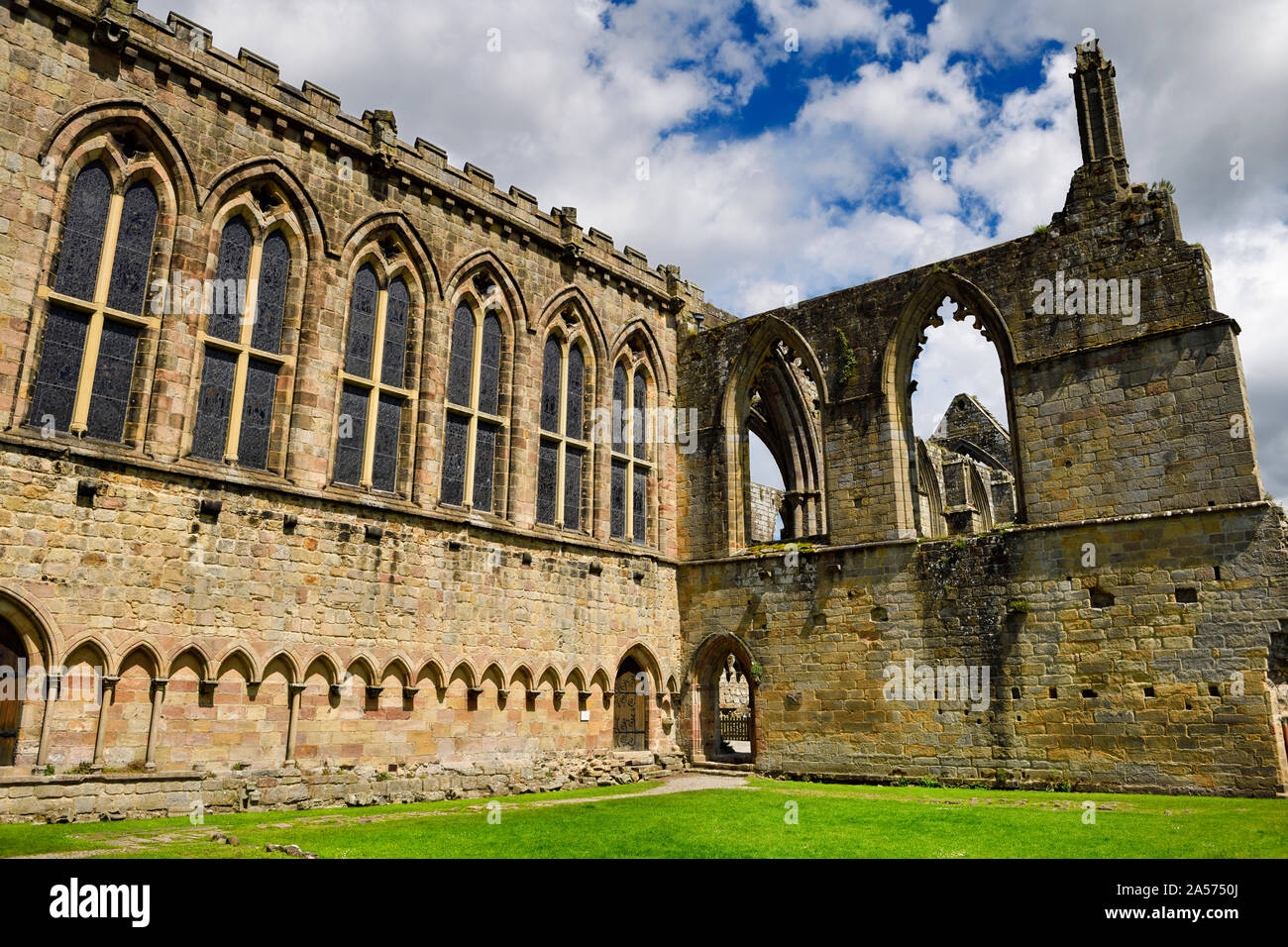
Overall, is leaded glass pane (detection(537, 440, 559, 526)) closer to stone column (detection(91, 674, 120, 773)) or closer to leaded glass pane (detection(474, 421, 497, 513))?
leaded glass pane (detection(474, 421, 497, 513))

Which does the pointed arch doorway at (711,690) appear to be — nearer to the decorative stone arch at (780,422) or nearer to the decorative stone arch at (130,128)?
the decorative stone arch at (780,422)

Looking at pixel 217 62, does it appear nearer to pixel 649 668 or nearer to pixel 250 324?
pixel 250 324

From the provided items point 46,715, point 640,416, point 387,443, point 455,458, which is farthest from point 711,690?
point 46,715

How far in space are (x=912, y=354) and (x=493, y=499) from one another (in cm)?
901

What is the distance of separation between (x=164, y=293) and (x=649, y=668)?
38.5 ft

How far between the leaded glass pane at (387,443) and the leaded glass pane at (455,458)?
0.96m

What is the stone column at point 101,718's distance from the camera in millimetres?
11523

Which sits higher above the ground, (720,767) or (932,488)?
(932,488)

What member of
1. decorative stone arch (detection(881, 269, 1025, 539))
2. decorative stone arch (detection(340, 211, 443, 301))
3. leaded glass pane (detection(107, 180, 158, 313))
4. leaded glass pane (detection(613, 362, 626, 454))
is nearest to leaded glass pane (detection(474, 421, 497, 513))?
decorative stone arch (detection(340, 211, 443, 301))

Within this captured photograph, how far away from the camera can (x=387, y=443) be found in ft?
52.9

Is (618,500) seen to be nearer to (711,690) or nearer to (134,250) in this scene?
(711,690)

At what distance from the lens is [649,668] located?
19609mm

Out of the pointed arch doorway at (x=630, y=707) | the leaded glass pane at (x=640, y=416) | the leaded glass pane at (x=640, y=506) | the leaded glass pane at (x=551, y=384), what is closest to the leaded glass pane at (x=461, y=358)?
the leaded glass pane at (x=551, y=384)
